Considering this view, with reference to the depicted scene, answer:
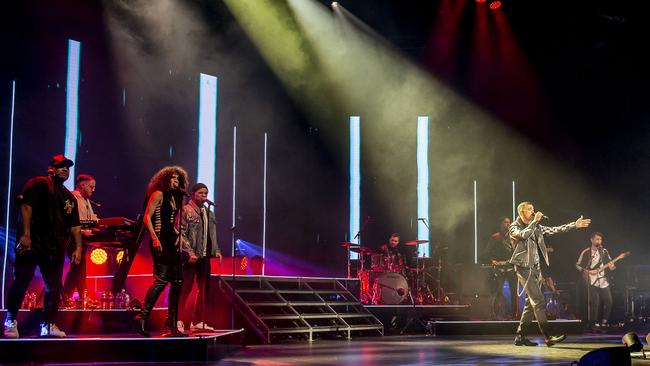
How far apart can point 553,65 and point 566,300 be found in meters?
5.68

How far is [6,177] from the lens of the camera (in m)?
11.8

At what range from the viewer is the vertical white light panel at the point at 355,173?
57.7 feet

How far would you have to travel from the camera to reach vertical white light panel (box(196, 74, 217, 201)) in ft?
49.2

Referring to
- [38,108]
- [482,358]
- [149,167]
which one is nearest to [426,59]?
[149,167]

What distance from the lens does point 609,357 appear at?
5.16 metres

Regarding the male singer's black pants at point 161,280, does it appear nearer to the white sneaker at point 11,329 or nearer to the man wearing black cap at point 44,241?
the man wearing black cap at point 44,241

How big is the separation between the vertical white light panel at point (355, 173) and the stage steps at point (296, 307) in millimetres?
4003

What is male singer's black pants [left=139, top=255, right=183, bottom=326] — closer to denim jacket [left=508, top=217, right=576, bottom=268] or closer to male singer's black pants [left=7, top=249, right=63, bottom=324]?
male singer's black pants [left=7, top=249, right=63, bottom=324]

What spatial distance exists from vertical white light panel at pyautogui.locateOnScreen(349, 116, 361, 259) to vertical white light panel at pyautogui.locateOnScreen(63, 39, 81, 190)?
7150 millimetres

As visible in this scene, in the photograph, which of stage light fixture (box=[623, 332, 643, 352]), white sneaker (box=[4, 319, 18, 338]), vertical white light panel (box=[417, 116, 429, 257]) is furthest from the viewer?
vertical white light panel (box=[417, 116, 429, 257])

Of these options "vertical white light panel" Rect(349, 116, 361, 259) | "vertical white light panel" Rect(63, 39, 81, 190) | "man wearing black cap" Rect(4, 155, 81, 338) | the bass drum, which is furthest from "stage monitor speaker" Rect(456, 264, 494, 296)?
"man wearing black cap" Rect(4, 155, 81, 338)

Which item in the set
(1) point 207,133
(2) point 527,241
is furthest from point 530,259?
(1) point 207,133

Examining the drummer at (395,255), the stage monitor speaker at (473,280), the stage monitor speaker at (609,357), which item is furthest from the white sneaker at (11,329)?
the stage monitor speaker at (473,280)

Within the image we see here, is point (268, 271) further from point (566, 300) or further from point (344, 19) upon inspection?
point (566, 300)
